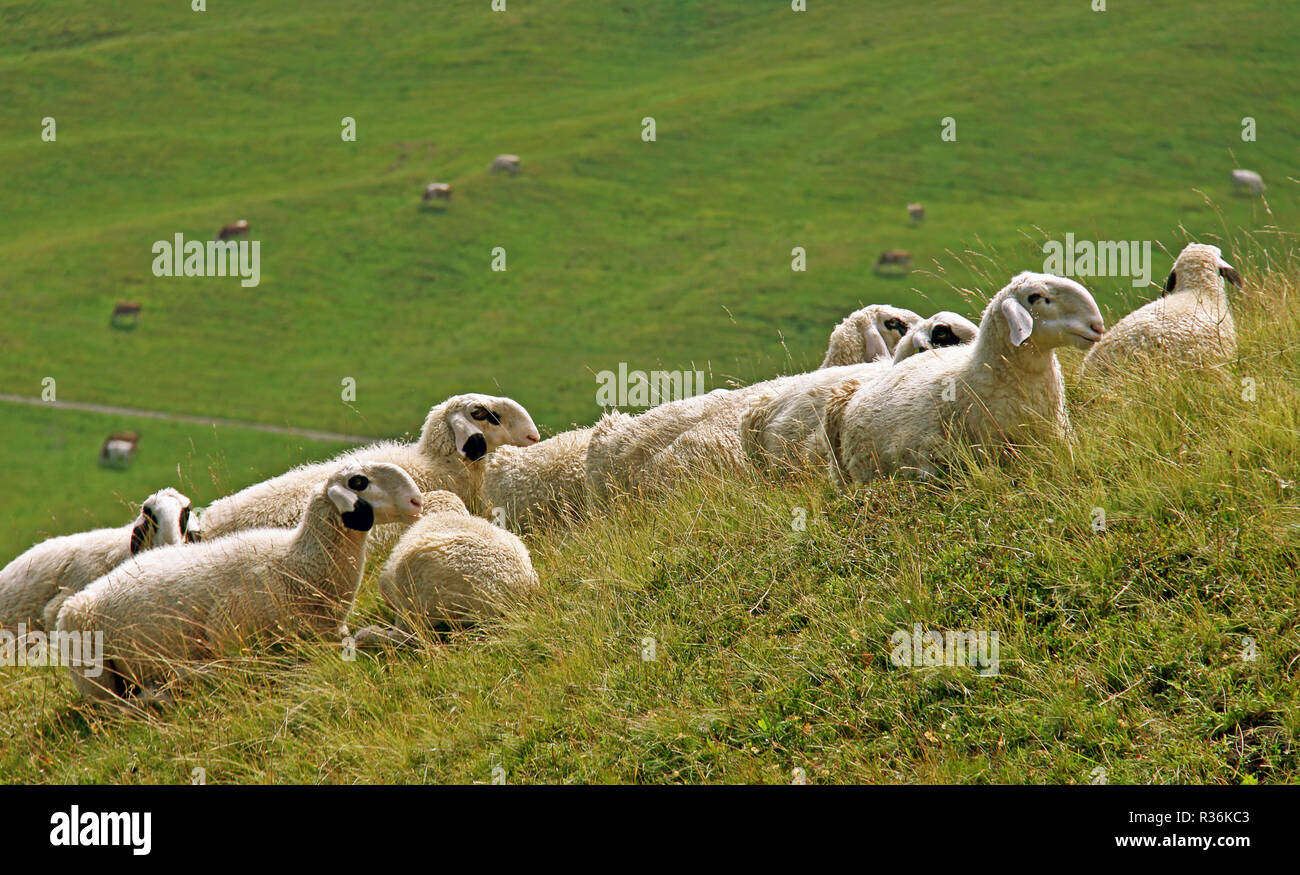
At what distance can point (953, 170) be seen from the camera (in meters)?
121

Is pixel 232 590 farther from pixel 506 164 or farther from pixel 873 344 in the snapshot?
pixel 506 164

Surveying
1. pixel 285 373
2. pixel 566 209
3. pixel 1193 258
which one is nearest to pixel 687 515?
pixel 1193 258

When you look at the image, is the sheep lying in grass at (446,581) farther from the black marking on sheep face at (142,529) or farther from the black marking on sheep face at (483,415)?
the black marking on sheep face at (483,415)

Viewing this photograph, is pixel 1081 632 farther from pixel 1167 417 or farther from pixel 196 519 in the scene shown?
pixel 196 519

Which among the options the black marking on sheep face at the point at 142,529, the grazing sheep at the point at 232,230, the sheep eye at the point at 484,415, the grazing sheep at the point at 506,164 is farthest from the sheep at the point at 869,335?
the grazing sheep at the point at 506,164

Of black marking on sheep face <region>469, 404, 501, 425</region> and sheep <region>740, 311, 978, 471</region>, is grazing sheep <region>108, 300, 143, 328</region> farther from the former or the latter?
sheep <region>740, 311, 978, 471</region>

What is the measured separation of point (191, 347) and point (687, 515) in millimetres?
102562

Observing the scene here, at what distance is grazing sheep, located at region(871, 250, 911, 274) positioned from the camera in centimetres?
10338

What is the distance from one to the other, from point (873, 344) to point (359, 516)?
16.6ft

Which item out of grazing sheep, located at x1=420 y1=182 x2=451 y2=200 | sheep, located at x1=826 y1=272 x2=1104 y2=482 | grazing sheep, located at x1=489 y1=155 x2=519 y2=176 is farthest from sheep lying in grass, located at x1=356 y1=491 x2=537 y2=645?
grazing sheep, located at x1=489 y1=155 x2=519 y2=176

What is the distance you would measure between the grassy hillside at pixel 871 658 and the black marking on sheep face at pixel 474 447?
2375 millimetres

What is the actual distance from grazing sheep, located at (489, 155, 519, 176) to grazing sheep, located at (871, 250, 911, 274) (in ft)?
148

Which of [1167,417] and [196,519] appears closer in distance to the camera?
[1167,417]

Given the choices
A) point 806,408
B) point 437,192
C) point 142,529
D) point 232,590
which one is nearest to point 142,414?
point 437,192
